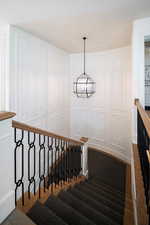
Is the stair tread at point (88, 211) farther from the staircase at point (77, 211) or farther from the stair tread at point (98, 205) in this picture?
the stair tread at point (98, 205)

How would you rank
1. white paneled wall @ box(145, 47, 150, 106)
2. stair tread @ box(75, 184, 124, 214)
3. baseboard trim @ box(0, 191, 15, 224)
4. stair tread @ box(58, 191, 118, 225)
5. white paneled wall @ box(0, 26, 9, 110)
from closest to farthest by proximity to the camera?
baseboard trim @ box(0, 191, 15, 224)
stair tread @ box(58, 191, 118, 225)
stair tread @ box(75, 184, 124, 214)
white paneled wall @ box(0, 26, 9, 110)
white paneled wall @ box(145, 47, 150, 106)

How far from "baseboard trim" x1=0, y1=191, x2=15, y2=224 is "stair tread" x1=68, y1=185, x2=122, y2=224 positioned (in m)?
1.13

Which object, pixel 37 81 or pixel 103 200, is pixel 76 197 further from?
pixel 37 81

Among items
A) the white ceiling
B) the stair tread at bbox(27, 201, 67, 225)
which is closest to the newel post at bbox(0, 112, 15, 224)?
the stair tread at bbox(27, 201, 67, 225)

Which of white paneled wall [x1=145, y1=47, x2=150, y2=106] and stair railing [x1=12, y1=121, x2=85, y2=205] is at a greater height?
white paneled wall [x1=145, y1=47, x2=150, y2=106]

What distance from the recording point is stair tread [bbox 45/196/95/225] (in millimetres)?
1557

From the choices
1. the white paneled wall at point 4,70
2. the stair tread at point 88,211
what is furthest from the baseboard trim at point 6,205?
the white paneled wall at point 4,70

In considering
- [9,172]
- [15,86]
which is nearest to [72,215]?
[9,172]

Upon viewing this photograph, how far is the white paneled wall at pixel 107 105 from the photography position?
407 cm

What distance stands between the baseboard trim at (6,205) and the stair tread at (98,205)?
1.13m

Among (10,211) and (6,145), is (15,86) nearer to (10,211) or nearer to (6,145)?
(6,145)

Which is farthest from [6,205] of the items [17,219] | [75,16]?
[75,16]

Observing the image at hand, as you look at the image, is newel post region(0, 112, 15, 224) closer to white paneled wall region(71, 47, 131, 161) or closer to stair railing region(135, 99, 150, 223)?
stair railing region(135, 99, 150, 223)

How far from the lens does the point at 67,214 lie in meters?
1.63
